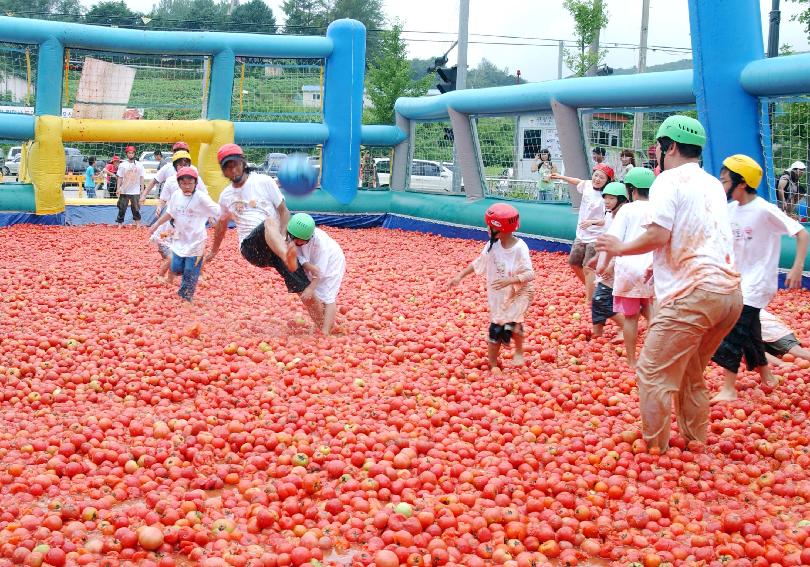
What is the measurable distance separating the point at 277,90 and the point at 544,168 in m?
6.97

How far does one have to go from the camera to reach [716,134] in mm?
10695

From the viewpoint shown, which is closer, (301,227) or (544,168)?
(301,227)

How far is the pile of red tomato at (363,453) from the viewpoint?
4094mm

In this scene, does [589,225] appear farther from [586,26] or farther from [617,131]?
[586,26]

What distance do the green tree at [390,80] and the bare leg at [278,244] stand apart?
1202 inches

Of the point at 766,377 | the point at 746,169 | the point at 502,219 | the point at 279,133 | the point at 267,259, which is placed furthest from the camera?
the point at 279,133

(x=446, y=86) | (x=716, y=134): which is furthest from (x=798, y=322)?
(x=446, y=86)

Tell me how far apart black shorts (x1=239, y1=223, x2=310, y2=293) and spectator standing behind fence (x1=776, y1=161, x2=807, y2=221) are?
7.04m

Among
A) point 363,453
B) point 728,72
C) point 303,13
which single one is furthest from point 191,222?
point 303,13

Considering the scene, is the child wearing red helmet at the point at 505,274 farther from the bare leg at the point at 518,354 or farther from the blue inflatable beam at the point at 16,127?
the blue inflatable beam at the point at 16,127

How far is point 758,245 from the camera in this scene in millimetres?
6125

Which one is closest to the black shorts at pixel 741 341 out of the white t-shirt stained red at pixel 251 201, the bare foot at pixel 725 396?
the bare foot at pixel 725 396

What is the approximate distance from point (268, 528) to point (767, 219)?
4.09m

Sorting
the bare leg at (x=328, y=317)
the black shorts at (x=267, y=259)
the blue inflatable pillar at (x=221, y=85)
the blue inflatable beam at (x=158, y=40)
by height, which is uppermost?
the blue inflatable beam at (x=158, y=40)
